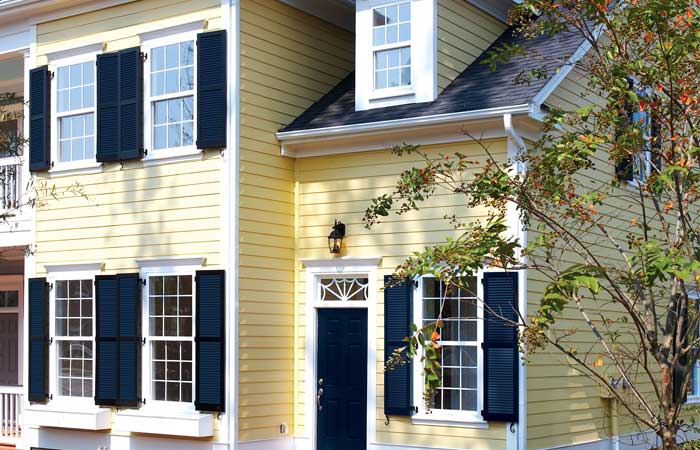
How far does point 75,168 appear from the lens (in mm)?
14844

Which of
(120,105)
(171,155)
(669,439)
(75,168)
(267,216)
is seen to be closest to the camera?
(669,439)

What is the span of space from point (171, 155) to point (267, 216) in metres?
1.52

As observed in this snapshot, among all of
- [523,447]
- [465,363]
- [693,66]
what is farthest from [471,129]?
[693,66]

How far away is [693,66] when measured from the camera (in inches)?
310

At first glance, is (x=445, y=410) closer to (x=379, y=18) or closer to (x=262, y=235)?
(x=262, y=235)

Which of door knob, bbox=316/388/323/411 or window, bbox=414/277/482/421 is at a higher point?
window, bbox=414/277/482/421

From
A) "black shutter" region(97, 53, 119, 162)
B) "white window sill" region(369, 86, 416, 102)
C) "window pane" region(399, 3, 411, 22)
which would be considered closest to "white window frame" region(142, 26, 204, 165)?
"black shutter" region(97, 53, 119, 162)

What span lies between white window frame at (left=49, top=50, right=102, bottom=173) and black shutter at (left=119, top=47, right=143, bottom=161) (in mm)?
591

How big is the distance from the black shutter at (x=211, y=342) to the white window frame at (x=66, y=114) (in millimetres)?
2796

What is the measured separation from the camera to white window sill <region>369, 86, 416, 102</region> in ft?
44.9

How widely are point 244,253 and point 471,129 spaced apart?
10.7 feet

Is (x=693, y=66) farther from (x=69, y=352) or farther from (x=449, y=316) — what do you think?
(x=69, y=352)

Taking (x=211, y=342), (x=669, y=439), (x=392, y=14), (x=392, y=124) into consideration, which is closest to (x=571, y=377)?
(x=392, y=124)

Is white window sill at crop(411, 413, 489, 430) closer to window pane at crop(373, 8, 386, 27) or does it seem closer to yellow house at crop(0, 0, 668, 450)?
yellow house at crop(0, 0, 668, 450)
